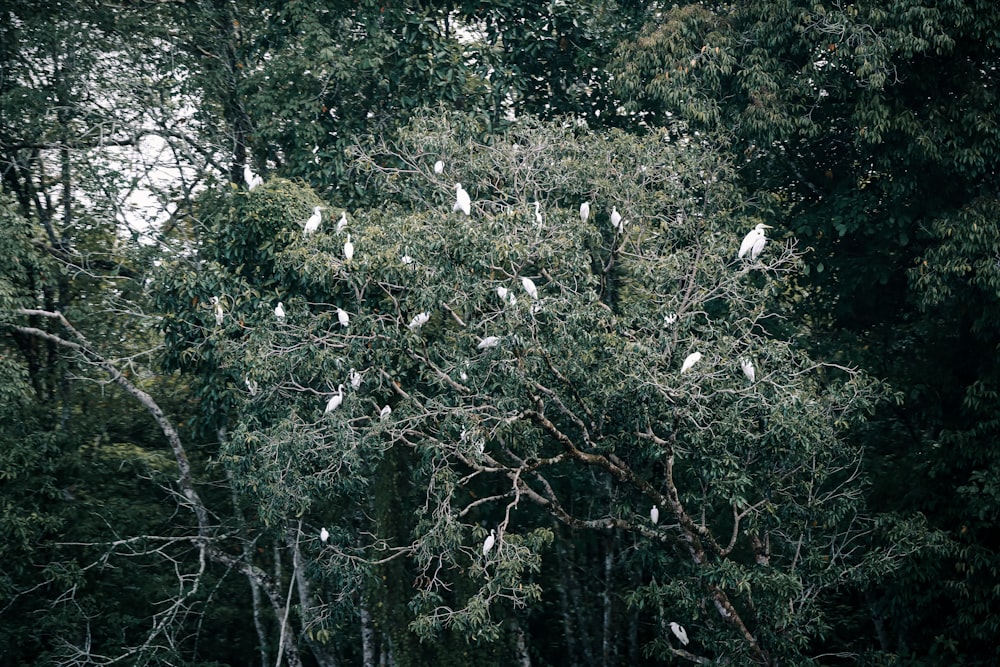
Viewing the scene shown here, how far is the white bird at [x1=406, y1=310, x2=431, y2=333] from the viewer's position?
6289 mm

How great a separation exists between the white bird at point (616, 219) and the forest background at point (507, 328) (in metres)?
0.13

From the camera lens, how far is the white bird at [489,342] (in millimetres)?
6070

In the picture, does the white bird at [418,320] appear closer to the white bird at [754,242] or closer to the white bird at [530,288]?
the white bird at [530,288]

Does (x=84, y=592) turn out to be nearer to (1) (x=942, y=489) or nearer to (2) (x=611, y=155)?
(2) (x=611, y=155)

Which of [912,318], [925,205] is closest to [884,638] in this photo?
[912,318]

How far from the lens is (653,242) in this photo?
7672 millimetres

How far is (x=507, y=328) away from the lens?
19.9 ft

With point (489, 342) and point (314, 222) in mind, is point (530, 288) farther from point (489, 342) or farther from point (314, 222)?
point (314, 222)

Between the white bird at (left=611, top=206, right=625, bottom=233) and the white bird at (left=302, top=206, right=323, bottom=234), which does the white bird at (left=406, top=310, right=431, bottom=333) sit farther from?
the white bird at (left=611, top=206, right=625, bottom=233)

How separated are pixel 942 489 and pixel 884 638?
1.38m

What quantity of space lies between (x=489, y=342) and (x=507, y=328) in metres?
0.13

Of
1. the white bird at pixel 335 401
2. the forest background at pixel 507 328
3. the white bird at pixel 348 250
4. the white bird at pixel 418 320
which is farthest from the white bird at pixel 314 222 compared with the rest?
the white bird at pixel 335 401

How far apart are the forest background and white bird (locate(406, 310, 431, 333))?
0.10m

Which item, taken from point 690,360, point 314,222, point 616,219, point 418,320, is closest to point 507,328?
point 418,320
